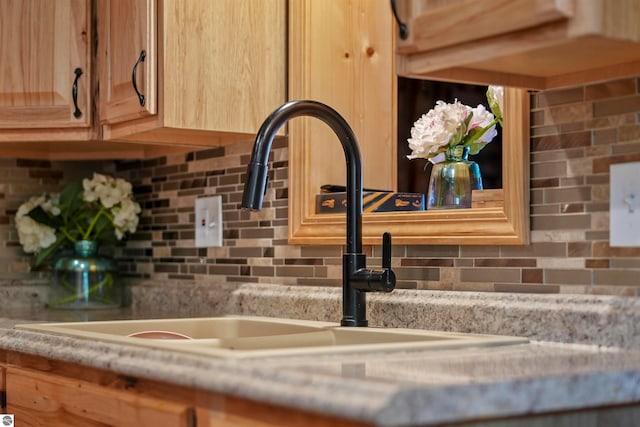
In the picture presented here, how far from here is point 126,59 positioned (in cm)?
238

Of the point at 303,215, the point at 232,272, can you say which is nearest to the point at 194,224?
the point at 232,272

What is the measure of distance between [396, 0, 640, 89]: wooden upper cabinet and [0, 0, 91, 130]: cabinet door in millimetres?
1207

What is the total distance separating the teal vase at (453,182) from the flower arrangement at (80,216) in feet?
3.49

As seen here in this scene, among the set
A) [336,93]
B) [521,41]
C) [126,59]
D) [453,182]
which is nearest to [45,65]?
[126,59]

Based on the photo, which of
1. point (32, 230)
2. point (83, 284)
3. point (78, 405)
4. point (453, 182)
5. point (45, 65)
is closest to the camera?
point (78, 405)

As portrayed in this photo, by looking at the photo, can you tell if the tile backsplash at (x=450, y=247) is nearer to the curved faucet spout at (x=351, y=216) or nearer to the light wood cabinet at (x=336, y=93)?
the light wood cabinet at (x=336, y=93)

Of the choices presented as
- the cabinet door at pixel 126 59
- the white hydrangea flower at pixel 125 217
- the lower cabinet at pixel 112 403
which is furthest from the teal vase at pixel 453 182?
the white hydrangea flower at pixel 125 217

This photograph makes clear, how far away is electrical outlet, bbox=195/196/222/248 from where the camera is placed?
2.61 meters

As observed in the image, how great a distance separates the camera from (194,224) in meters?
2.71

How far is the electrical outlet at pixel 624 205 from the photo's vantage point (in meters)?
1.58

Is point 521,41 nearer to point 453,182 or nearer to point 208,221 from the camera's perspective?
point 453,182

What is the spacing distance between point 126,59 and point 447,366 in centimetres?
134

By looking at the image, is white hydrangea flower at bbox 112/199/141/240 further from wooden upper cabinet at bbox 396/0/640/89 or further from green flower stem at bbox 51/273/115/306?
wooden upper cabinet at bbox 396/0/640/89

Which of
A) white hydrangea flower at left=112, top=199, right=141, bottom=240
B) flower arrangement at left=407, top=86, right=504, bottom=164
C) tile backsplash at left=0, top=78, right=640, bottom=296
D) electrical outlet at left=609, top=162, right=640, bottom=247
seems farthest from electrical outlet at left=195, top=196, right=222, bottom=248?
electrical outlet at left=609, top=162, right=640, bottom=247
